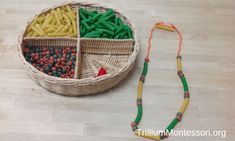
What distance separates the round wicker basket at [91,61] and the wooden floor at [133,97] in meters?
0.07

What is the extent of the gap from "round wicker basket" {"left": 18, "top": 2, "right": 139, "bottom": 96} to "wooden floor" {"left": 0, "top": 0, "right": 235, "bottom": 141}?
7cm

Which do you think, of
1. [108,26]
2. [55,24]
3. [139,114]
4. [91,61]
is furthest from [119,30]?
[139,114]

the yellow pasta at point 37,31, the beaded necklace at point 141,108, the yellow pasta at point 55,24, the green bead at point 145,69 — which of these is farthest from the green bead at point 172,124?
the yellow pasta at point 37,31

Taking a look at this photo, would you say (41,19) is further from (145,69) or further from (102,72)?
(145,69)

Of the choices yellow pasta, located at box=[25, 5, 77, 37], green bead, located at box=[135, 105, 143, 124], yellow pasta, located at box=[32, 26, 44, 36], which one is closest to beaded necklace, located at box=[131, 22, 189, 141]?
green bead, located at box=[135, 105, 143, 124]

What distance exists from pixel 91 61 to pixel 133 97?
258mm

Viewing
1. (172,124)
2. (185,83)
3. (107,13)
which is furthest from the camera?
(107,13)

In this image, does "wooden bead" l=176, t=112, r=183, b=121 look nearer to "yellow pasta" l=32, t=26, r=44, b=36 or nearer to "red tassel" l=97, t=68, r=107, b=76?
"red tassel" l=97, t=68, r=107, b=76

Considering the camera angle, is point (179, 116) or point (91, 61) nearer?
point (179, 116)

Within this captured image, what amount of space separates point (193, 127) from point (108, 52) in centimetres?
50

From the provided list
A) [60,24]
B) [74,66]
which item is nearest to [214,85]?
[74,66]

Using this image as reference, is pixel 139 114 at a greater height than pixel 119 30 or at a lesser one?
lesser

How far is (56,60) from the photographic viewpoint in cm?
119

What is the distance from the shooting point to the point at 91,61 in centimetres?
125
